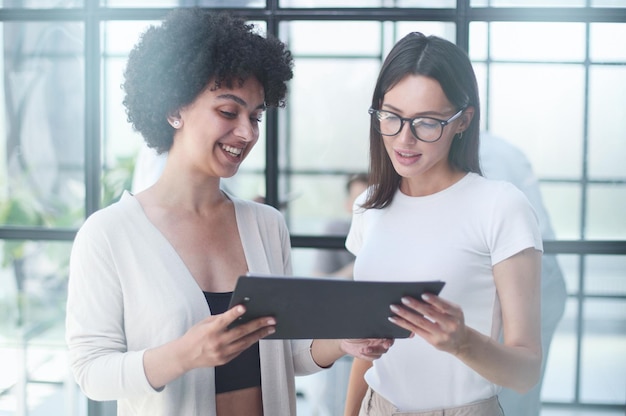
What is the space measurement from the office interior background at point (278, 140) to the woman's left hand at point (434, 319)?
1302 mm

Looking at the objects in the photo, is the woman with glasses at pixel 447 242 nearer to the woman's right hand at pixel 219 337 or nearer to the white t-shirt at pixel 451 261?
the white t-shirt at pixel 451 261

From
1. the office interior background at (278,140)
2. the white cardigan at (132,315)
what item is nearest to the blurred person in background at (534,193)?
the office interior background at (278,140)

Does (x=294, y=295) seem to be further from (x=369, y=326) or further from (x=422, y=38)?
(x=422, y=38)

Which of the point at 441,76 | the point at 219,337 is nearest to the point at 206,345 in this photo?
the point at 219,337

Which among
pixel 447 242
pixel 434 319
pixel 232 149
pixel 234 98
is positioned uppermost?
pixel 234 98

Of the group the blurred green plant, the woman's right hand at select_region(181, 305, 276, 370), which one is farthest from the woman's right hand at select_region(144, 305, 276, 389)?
the blurred green plant

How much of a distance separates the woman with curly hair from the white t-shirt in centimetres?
11

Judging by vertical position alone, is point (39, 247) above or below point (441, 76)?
below

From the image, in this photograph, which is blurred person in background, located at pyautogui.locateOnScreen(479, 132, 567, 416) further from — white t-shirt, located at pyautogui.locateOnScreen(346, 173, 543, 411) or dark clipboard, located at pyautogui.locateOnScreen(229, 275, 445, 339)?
dark clipboard, located at pyautogui.locateOnScreen(229, 275, 445, 339)

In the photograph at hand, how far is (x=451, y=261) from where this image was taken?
165 cm

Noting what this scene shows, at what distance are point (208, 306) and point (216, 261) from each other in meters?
0.12

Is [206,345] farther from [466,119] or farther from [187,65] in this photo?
[466,119]

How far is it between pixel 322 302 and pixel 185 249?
434mm

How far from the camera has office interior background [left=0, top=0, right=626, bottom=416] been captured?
2.65 m
